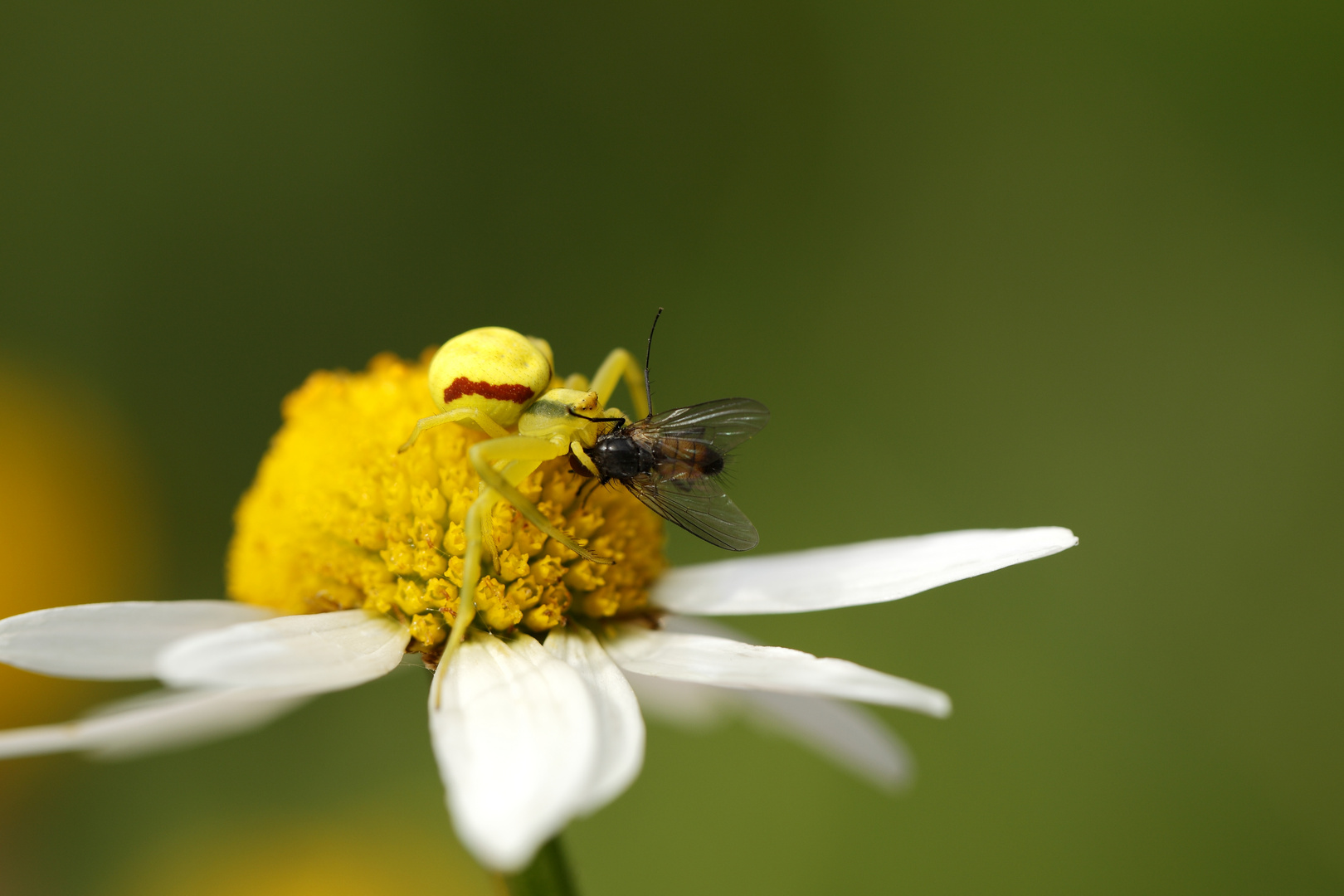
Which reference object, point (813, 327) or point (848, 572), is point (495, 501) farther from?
point (813, 327)

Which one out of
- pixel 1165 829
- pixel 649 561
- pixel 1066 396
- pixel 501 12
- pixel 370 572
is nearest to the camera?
pixel 370 572

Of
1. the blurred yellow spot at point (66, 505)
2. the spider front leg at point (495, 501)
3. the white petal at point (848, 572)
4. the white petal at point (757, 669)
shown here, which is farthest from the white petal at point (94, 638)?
the blurred yellow spot at point (66, 505)

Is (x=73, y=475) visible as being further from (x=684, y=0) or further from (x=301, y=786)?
(x=684, y=0)

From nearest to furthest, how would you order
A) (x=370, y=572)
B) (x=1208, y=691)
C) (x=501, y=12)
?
1. (x=370, y=572)
2. (x=1208, y=691)
3. (x=501, y=12)

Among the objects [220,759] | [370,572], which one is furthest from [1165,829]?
[220,759]

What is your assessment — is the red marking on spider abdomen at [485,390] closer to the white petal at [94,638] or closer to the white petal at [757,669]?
the white petal at [757,669]

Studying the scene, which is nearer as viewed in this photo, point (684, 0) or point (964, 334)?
point (964, 334)

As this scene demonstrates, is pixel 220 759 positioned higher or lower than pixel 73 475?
lower
